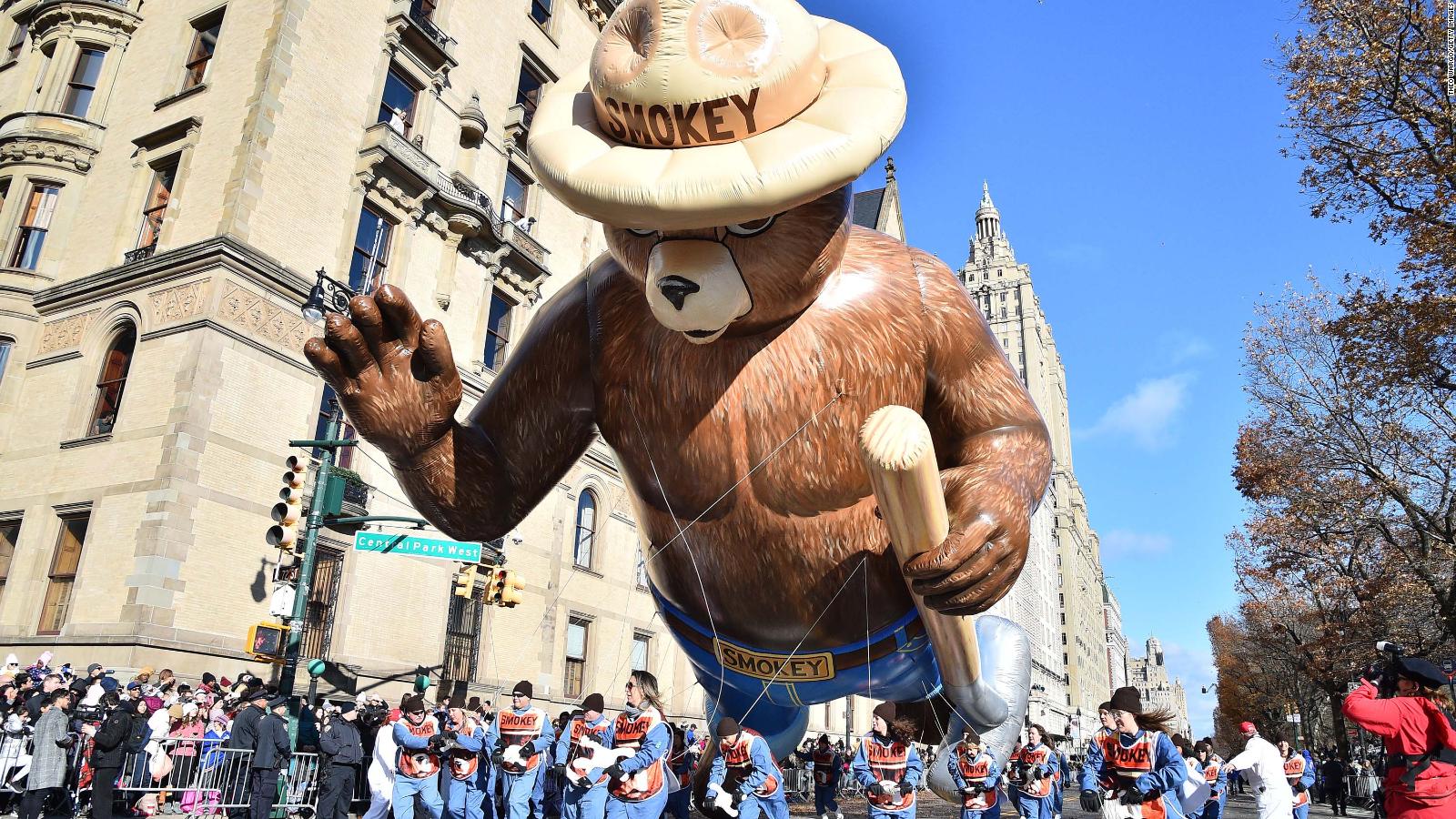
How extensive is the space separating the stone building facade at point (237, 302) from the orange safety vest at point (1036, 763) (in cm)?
379

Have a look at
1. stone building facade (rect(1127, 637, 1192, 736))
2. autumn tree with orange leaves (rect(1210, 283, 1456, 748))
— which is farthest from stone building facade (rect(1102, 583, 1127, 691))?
autumn tree with orange leaves (rect(1210, 283, 1456, 748))

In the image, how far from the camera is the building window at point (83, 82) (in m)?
16.5

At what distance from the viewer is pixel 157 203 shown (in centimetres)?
1503

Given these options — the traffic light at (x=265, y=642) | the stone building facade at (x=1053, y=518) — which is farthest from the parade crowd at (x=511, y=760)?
the stone building facade at (x=1053, y=518)

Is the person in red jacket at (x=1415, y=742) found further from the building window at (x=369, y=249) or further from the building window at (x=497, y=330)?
the building window at (x=497, y=330)

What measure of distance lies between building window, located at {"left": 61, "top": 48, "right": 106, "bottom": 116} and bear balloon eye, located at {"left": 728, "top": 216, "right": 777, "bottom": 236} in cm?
1927

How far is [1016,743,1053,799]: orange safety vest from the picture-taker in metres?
9.08

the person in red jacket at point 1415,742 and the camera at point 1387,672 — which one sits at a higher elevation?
the camera at point 1387,672

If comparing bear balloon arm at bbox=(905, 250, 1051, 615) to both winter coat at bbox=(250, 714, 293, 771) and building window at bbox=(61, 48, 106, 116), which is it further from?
building window at bbox=(61, 48, 106, 116)

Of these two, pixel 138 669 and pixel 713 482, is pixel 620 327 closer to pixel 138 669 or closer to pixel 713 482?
pixel 713 482

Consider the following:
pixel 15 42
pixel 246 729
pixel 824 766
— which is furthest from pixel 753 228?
pixel 15 42

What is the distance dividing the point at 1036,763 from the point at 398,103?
14.8 m

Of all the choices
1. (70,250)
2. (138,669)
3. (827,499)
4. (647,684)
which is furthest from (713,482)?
(70,250)

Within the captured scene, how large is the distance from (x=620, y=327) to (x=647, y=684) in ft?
17.4
